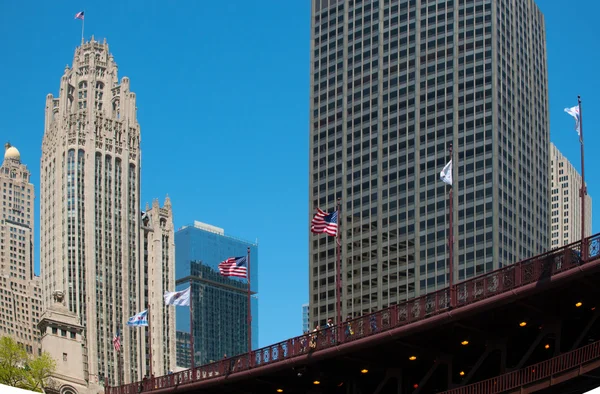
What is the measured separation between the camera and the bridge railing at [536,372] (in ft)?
182

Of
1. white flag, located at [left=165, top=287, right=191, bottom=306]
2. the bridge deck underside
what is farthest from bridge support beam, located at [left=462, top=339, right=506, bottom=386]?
white flag, located at [left=165, top=287, right=191, bottom=306]

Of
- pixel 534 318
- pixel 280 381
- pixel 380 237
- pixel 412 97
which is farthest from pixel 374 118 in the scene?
pixel 534 318

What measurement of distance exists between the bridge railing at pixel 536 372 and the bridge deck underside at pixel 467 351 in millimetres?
710

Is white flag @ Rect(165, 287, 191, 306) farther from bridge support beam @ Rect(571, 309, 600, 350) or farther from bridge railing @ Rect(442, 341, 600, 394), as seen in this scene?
bridge support beam @ Rect(571, 309, 600, 350)

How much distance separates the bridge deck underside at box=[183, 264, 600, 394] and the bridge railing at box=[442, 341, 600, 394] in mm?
710

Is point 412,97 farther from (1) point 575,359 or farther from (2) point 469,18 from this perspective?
(1) point 575,359

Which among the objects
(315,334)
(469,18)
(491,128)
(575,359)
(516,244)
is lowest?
(575,359)

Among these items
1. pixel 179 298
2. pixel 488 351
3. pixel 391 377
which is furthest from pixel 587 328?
pixel 179 298

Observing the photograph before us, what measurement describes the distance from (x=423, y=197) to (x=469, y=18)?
28.4m

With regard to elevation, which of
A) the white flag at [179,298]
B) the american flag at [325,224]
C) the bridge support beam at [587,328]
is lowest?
the bridge support beam at [587,328]

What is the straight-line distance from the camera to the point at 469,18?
192 metres

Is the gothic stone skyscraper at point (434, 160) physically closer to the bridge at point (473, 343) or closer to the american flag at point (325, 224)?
the american flag at point (325, 224)

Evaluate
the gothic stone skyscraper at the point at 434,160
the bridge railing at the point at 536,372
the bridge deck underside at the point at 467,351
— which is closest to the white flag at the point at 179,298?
the bridge deck underside at the point at 467,351

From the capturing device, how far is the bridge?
56062 millimetres
